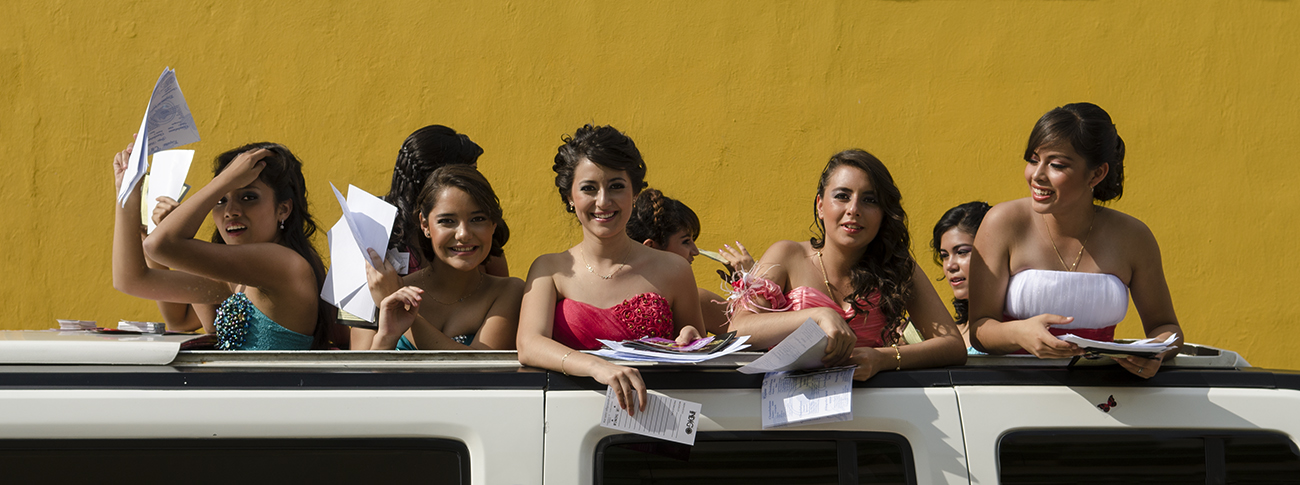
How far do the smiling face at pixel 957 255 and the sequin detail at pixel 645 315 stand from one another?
5.97 ft

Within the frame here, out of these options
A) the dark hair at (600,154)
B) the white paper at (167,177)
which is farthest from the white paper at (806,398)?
the white paper at (167,177)

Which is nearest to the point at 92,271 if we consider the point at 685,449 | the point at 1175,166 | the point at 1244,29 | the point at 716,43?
the point at 716,43

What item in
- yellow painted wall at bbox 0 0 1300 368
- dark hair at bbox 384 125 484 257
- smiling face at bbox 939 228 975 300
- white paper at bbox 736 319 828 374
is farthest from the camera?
yellow painted wall at bbox 0 0 1300 368

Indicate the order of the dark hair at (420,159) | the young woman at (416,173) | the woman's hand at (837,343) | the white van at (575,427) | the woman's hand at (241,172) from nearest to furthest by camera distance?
the white van at (575,427) < the woman's hand at (837,343) < the woman's hand at (241,172) < the young woman at (416,173) < the dark hair at (420,159)

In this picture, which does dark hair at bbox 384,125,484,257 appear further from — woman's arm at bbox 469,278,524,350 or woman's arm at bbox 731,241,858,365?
woman's arm at bbox 731,241,858,365

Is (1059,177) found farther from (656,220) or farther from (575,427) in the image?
(656,220)

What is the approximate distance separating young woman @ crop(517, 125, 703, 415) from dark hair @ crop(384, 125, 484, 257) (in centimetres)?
69

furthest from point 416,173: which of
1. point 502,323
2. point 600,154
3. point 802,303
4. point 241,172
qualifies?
point 802,303

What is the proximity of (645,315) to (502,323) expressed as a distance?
1.58ft

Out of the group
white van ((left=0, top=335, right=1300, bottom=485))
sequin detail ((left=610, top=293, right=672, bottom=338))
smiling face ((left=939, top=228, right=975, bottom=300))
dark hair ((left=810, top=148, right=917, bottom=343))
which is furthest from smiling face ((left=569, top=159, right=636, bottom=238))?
smiling face ((left=939, top=228, right=975, bottom=300))

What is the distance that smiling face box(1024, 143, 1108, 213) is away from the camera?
2.65 m

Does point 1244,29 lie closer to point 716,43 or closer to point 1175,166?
point 1175,166

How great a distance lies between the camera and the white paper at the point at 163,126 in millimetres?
2535

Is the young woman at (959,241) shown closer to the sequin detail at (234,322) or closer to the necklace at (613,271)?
the necklace at (613,271)
